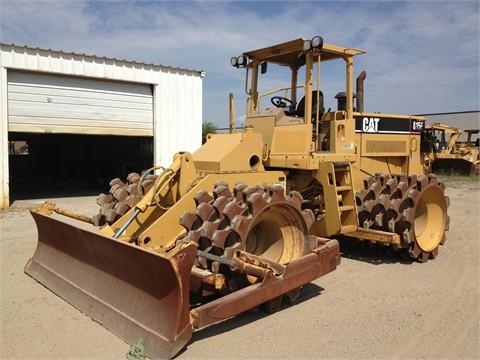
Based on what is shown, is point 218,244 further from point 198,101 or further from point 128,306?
point 198,101

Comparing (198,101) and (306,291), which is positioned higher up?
(198,101)

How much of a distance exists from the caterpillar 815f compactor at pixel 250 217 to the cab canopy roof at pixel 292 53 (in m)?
0.02

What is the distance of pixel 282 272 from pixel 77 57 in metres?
A: 10.2

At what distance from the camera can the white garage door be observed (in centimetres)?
1152

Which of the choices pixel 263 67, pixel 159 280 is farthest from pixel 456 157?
pixel 159 280

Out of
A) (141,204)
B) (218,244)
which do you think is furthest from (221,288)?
(141,204)

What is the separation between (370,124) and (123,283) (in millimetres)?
4638

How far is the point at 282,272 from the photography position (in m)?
4.26

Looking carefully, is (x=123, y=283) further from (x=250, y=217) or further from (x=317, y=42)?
(x=317, y=42)

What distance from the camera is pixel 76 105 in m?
12.5

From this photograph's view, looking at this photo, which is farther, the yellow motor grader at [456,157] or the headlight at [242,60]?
the yellow motor grader at [456,157]

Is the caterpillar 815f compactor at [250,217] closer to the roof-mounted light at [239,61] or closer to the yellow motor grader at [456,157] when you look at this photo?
the roof-mounted light at [239,61]

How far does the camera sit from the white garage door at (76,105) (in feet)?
37.8

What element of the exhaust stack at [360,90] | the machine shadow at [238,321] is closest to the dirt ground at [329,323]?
the machine shadow at [238,321]
